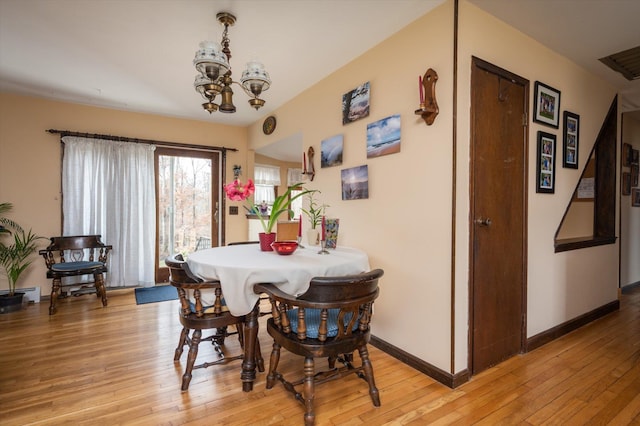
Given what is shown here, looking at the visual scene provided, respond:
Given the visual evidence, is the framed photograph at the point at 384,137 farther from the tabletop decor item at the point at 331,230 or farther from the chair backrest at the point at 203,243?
the chair backrest at the point at 203,243

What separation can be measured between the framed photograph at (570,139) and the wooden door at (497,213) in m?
0.66

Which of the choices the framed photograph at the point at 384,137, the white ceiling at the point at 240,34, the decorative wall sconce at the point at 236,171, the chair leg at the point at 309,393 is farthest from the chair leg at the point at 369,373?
the decorative wall sconce at the point at 236,171

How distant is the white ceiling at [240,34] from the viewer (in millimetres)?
2039

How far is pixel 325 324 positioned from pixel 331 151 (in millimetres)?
1892

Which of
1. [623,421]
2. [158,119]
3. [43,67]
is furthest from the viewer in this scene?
[158,119]

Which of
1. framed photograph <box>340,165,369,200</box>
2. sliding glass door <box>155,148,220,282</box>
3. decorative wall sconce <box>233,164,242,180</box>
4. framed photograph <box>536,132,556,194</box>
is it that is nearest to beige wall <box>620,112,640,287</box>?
framed photograph <box>536,132,556,194</box>

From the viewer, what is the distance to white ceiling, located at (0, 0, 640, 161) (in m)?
2.04

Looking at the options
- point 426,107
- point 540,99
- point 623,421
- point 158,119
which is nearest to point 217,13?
point 426,107

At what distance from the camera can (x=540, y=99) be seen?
241 cm


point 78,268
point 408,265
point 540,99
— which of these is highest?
point 540,99

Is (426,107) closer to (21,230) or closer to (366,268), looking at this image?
(366,268)

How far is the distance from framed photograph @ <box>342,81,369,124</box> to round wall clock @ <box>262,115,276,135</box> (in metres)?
1.61

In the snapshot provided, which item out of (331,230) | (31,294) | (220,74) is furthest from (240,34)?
(31,294)

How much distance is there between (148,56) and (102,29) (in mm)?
426
